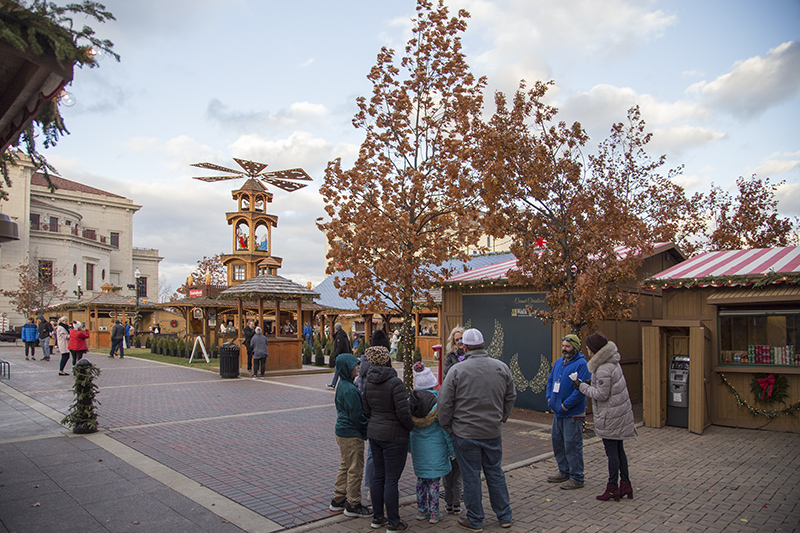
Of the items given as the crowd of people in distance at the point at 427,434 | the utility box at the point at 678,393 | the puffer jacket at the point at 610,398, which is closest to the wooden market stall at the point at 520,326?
the utility box at the point at 678,393

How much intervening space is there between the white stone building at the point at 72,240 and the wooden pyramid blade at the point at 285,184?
18.6 m

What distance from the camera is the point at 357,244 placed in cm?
995

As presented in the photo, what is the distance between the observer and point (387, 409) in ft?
17.0

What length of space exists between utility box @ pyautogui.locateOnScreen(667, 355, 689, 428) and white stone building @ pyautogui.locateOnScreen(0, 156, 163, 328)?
153 ft

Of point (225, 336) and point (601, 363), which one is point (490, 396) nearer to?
point (601, 363)

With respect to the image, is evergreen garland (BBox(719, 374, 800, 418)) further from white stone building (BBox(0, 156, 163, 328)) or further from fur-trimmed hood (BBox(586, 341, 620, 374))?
white stone building (BBox(0, 156, 163, 328))

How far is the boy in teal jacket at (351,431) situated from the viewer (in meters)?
5.53

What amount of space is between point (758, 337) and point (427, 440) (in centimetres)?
805

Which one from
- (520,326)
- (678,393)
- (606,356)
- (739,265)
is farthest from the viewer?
(520,326)

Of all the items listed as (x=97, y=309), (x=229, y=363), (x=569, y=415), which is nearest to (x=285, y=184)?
(x=97, y=309)

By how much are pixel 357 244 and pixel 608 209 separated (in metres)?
4.53

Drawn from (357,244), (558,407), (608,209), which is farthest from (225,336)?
(558,407)

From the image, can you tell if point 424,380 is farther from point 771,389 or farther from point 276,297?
point 276,297

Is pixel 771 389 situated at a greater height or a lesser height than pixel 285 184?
lesser
